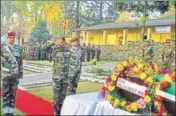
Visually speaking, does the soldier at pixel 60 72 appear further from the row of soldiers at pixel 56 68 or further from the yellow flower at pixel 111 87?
the yellow flower at pixel 111 87

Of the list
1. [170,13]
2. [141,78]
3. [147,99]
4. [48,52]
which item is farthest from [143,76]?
[48,52]

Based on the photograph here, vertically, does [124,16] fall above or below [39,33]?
above

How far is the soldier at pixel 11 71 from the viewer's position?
3.44 metres

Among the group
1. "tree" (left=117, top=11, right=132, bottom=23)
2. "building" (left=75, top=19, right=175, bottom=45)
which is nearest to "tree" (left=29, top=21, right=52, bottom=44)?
"building" (left=75, top=19, right=175, bottom=45)

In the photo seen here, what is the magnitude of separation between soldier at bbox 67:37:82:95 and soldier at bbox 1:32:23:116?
0.54 m

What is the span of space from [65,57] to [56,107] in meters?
0.54

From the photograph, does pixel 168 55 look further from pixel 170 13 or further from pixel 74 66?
pixel 74 66

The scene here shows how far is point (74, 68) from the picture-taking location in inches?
136

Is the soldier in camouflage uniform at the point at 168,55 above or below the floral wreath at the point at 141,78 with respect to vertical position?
above

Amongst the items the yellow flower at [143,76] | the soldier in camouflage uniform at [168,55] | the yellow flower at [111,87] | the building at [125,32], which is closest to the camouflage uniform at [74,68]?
the building at [125,32]

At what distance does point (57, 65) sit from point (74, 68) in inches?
7.0

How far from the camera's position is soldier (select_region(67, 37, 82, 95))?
3.40 m

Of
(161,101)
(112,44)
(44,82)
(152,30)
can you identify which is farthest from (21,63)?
(161,101)

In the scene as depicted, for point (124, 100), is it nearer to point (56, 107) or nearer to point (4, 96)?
point (56, 107)
